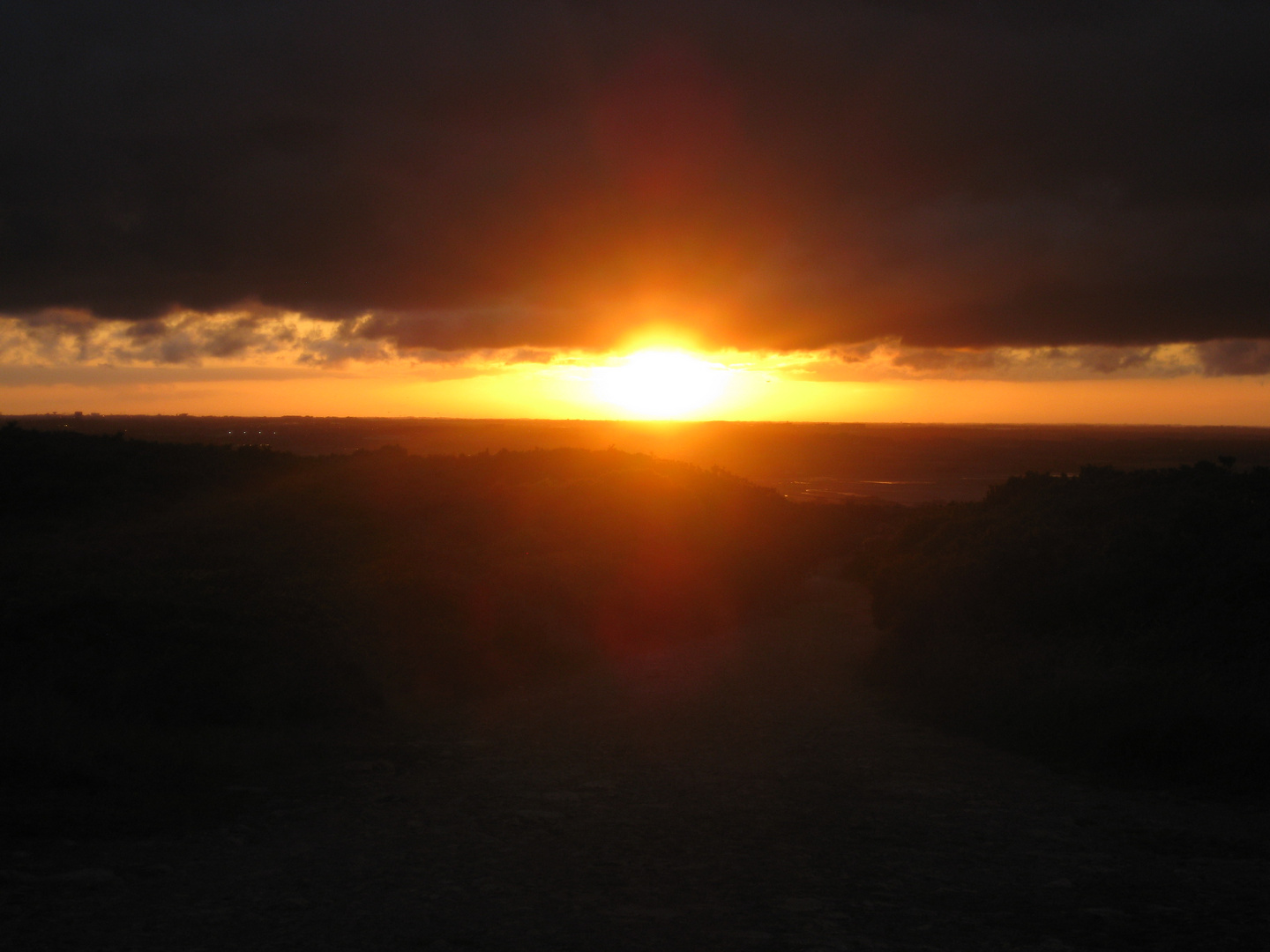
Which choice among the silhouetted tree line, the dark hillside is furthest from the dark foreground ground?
the dark hillside

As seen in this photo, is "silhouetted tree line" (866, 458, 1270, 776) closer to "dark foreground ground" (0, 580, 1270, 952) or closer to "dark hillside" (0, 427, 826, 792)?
"dark foreground ground" (0, 580, 1270, 952)

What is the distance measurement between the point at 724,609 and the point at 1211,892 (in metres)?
15.7

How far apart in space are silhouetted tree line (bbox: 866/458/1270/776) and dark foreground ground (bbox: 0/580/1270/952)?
100 cm

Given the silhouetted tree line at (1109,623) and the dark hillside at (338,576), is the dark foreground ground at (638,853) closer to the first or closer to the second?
the silhouetted tree line at (1109,623)

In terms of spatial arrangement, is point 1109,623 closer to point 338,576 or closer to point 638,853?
point 638,853

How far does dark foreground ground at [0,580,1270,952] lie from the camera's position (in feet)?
19.5

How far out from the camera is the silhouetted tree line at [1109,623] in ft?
34.8

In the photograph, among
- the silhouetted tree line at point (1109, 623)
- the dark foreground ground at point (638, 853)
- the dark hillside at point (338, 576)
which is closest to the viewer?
the dark foreground ground at point (638, 853)

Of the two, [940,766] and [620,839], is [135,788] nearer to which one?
[620,839]

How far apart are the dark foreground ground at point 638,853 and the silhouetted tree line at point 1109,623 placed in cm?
100

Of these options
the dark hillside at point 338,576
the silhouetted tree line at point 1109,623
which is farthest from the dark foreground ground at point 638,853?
the dark hillside at point 338,576

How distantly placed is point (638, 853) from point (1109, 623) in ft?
34.6

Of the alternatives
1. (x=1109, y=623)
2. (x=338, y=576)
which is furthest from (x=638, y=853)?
(x=338, y=576)

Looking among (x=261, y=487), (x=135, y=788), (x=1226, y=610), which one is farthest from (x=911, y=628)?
(x=261, y=487)
